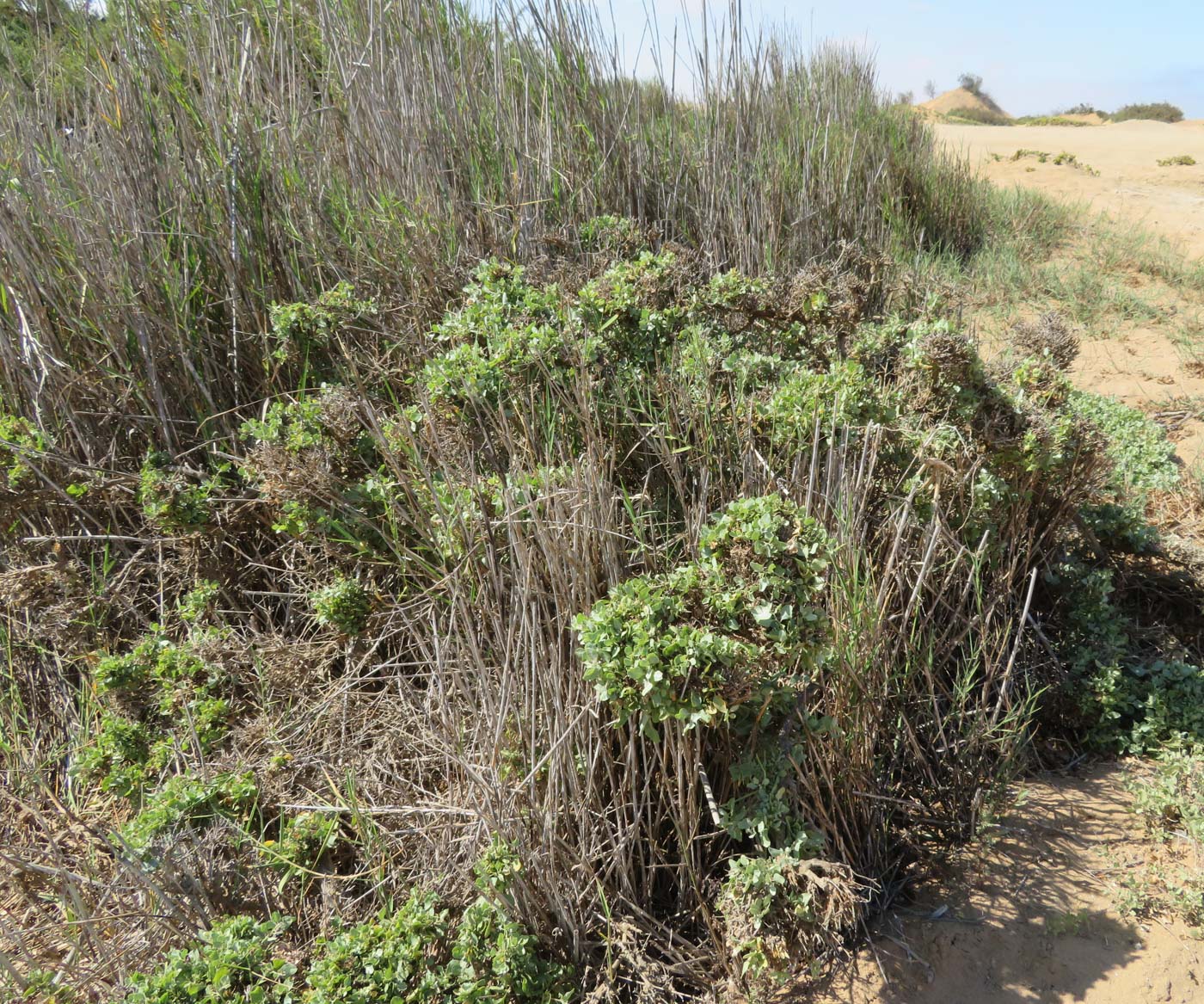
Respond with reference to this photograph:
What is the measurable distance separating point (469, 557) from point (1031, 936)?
1.54 metres

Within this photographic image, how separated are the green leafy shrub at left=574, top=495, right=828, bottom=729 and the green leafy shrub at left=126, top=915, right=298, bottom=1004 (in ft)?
2.75

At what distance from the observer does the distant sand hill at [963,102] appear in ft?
79.7

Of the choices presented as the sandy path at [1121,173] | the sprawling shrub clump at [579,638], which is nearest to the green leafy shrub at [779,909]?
the sprawling shrub clump at [579,638]

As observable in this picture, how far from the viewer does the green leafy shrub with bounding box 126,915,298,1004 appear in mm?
1556

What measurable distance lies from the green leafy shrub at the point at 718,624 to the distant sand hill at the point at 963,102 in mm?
26143

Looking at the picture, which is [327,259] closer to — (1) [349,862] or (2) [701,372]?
(2) [701,372]

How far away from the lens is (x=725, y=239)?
393cm

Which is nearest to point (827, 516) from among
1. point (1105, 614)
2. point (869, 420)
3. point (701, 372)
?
point (869, 420)

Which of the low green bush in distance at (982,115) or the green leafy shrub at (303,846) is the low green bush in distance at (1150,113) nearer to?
the low green bush in distance at (982,115)

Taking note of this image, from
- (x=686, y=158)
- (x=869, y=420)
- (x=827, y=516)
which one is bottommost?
(x=827, y=516)

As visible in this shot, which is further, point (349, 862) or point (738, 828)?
point (349, 862)

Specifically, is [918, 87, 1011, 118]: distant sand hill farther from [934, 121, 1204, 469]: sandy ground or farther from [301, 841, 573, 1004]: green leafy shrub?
[301, 841, 573, 1004]: green leafy shrub

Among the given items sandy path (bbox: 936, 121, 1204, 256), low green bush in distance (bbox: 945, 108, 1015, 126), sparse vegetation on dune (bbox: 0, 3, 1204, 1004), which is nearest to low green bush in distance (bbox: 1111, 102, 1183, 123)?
low green bush in distance (bbox: 945, 108, 1015, 126)

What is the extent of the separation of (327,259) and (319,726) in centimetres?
171
